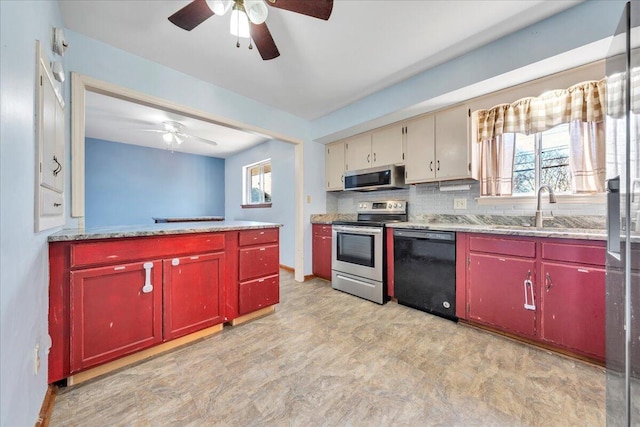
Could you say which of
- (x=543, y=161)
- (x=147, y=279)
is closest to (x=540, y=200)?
(x=543, y=161)

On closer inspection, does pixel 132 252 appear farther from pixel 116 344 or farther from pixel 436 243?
pixel 436 243

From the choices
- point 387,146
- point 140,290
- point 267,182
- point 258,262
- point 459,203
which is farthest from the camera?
point 267,182

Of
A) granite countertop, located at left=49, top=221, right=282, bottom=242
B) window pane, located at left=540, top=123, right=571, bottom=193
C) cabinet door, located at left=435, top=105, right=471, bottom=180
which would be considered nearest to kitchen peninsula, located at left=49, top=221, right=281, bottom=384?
granite countertop, located at left=49, top=221, right=282, bottom=242

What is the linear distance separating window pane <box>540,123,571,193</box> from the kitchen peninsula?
9.32ft

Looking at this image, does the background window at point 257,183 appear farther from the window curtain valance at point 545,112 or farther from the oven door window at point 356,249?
the window curtain valance at point 545,112

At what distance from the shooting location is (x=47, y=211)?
4.22ft

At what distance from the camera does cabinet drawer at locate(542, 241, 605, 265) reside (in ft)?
5.33

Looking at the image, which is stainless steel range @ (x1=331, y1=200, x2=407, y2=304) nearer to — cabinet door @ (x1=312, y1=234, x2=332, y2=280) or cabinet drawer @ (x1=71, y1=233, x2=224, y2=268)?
cabinet door @ (x1=312, y1=234, x2=332, y2=280)

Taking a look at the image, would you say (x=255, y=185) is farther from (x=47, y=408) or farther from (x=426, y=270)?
(x=47, y=408)

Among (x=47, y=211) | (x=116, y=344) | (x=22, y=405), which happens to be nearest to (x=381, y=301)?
(x=116, y=344)

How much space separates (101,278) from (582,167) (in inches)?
145

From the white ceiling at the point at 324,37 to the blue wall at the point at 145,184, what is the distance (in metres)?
4.06

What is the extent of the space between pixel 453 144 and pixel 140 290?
3.10 metres

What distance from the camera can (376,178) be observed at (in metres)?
3.20
